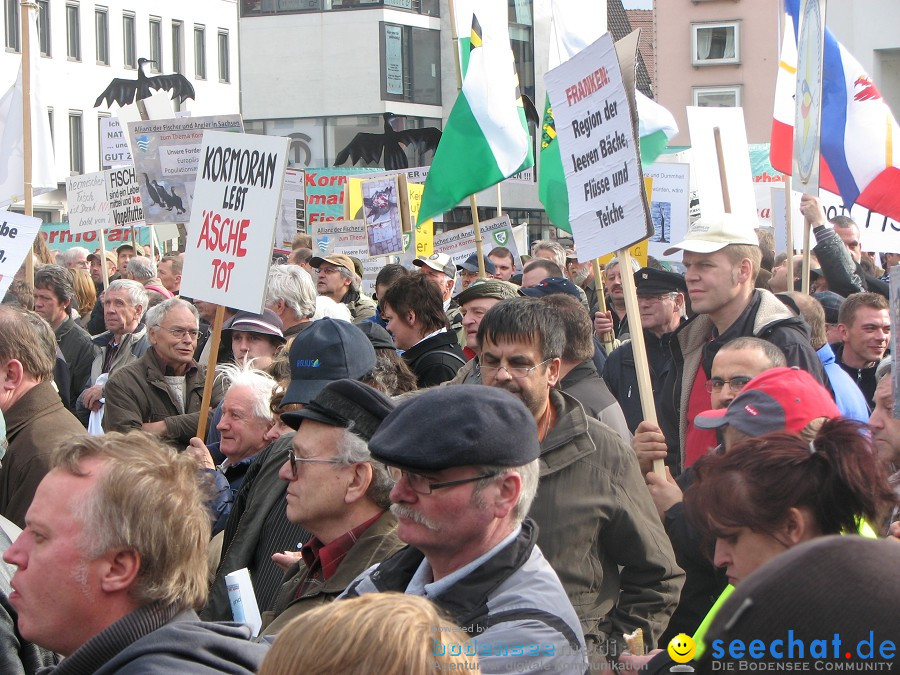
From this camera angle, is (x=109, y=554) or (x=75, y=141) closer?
(x=109, y=554)

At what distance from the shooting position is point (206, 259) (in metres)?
5.89

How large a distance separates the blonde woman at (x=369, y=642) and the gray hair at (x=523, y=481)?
77 cm

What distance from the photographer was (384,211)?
13.1 meters

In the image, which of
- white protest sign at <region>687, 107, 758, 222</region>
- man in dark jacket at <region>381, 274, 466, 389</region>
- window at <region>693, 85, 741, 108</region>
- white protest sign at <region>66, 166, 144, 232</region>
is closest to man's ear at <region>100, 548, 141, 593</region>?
man in dark jacket at <region>381, 274, 466, 389</region>

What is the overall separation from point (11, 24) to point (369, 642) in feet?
146

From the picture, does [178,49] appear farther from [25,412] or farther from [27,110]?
[25,412]

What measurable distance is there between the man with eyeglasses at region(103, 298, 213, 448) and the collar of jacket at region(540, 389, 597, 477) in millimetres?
2961

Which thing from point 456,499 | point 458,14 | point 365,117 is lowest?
point 456,499

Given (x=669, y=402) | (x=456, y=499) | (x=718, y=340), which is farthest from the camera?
(x=669, y=402)

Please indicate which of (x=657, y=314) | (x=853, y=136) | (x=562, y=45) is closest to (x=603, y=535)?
(x=657, y=314)

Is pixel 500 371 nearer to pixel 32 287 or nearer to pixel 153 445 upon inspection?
pixel 153 445

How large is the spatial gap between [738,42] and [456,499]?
4577 cm

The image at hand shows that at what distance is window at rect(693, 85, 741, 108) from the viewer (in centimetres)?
4594

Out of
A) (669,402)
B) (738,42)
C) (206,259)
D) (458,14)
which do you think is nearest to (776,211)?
(458,14)
